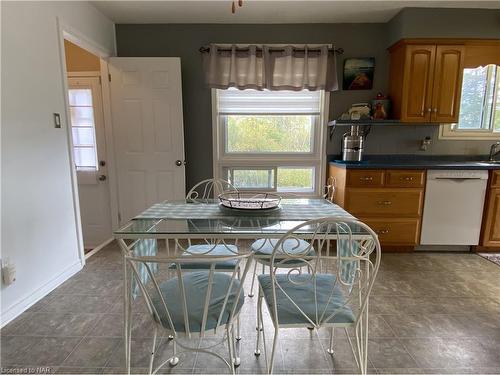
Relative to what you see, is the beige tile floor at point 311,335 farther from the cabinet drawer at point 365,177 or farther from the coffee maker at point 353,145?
the coffee maker at point 353,145

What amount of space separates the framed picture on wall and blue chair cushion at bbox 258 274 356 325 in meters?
2.46

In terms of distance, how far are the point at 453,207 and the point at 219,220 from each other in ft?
8.32

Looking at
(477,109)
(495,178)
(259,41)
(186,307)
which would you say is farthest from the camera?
(477,109)

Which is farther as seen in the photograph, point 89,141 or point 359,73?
point 89,141

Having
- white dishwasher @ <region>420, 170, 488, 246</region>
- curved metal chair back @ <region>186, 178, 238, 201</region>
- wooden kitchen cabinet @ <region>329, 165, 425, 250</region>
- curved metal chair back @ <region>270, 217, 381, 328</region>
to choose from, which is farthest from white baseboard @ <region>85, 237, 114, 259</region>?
white dishwasher @ <region>420, 170, 488, 246</region>

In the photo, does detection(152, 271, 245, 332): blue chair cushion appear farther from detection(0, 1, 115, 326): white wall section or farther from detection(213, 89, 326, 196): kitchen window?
detection(213, 89, 326, 196): kitchen window

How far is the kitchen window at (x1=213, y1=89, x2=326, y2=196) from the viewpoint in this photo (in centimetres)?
314

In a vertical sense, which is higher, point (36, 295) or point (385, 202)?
point (385, 202)

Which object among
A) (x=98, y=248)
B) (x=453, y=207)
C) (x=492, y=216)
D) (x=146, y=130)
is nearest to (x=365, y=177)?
(x=453, y=207)

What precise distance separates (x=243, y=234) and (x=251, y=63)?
2253 millimetres

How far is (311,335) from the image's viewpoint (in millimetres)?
1633

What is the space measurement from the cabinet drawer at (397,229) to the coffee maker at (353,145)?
2.22 ft

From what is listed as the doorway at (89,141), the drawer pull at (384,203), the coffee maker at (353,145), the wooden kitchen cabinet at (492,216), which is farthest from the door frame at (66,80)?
the wooden kitchen cabinet at (492,216)

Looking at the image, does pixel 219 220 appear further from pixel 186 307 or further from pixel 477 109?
pixel 477 109
